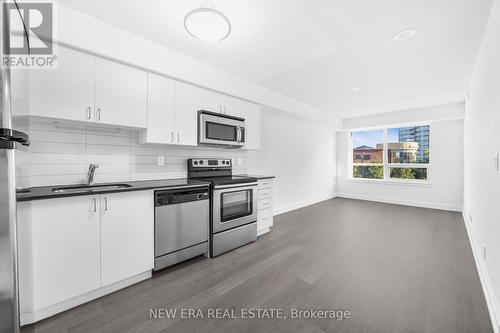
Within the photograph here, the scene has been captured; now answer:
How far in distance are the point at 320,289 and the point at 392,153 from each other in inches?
217

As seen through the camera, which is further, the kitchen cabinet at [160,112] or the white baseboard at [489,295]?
the kitchen cabinet at [160,112]

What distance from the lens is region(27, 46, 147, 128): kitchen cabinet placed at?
1777 mm

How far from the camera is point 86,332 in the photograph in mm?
1485

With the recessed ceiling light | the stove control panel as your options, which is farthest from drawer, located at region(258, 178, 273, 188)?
the recessed ceiling light

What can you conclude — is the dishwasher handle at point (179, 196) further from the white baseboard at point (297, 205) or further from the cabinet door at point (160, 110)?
the white baseboard at point (297, 205)

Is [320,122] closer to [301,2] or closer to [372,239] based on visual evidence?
[372,239]

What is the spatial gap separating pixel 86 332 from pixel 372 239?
3.52 meters

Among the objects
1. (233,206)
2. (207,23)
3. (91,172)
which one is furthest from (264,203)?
(207,23)

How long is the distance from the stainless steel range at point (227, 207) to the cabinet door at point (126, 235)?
2.51 ft

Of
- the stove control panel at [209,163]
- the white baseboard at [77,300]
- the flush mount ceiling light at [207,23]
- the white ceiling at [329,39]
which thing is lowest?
the white baseboard at [77,300]

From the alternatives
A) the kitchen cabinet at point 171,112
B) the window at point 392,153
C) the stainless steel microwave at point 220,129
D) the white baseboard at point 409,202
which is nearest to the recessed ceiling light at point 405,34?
the stainless steel microwave at point 220,129

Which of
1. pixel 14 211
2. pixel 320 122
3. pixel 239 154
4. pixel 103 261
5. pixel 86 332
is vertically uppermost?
pixel 320 122

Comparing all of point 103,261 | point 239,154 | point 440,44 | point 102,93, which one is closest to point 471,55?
point 440,44

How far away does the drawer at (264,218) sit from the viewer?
341cm
